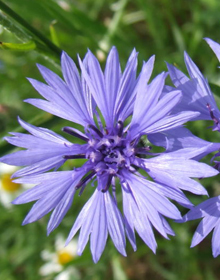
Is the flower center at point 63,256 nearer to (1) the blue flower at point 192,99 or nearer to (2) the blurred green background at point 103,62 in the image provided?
(2) the blurred green background at point 103,62

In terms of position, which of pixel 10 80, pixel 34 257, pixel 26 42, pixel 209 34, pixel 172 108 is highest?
pixel 10 80

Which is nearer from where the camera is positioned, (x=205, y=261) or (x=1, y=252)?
(x=205, y=261)

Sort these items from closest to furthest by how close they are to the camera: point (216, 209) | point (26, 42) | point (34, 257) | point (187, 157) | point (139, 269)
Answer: point (187, 157) → point (216, 209) → point (26, 42) → point (34, 257) → point (139, 269)

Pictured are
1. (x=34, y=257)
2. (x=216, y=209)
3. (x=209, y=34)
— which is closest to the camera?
(x=216, y=209)

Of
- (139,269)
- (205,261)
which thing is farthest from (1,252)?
(205,261)

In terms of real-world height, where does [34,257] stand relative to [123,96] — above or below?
below

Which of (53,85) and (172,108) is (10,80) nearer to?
(53,85)

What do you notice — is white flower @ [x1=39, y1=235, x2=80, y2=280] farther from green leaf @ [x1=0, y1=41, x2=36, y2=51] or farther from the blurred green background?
green leaf @ [x1=0, y1=41, x2=36, y2=51]
